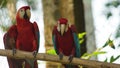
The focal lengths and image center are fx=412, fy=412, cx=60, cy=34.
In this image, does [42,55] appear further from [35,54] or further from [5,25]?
[5,25]

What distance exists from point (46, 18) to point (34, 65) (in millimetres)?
1135

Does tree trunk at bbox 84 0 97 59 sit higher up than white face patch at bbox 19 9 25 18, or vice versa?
white face patch at bbox 19 9 25 18

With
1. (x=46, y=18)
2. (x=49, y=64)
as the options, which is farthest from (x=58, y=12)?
(x=49, y=64)

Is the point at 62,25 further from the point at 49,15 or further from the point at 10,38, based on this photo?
the point at 49,15

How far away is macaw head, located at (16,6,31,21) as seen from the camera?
13.9ft

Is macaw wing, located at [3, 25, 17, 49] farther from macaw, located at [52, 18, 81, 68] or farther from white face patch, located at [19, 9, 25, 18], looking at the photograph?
macaw, located at [52, 18, 81, 68]

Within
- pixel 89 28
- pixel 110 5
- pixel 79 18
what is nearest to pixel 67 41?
pixel 79 18

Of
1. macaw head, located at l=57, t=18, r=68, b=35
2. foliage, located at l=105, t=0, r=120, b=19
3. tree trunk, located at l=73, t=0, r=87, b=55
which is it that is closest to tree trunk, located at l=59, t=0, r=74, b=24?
tree trunk, located at l=73, t=0, r=87, b=55

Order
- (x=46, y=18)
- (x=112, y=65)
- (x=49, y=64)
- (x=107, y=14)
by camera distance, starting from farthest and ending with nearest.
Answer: (x=107, y=14) → (x=46, y=18) → (x=49, y=64) → (x=112, y=65)

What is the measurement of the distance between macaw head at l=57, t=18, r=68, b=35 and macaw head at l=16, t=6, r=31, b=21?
0.34 m

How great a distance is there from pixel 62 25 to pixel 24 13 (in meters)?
0.46

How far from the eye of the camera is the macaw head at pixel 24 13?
4227 millimetres

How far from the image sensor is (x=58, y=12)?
5.25 meters

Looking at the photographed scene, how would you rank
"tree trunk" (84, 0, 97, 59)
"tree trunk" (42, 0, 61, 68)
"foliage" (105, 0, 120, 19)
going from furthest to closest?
"foliage" (105, 0, 120, 19) < "tree trunk" (84, 0, 97, 59) < "tree trunk" (42, 0, 61, 68)
